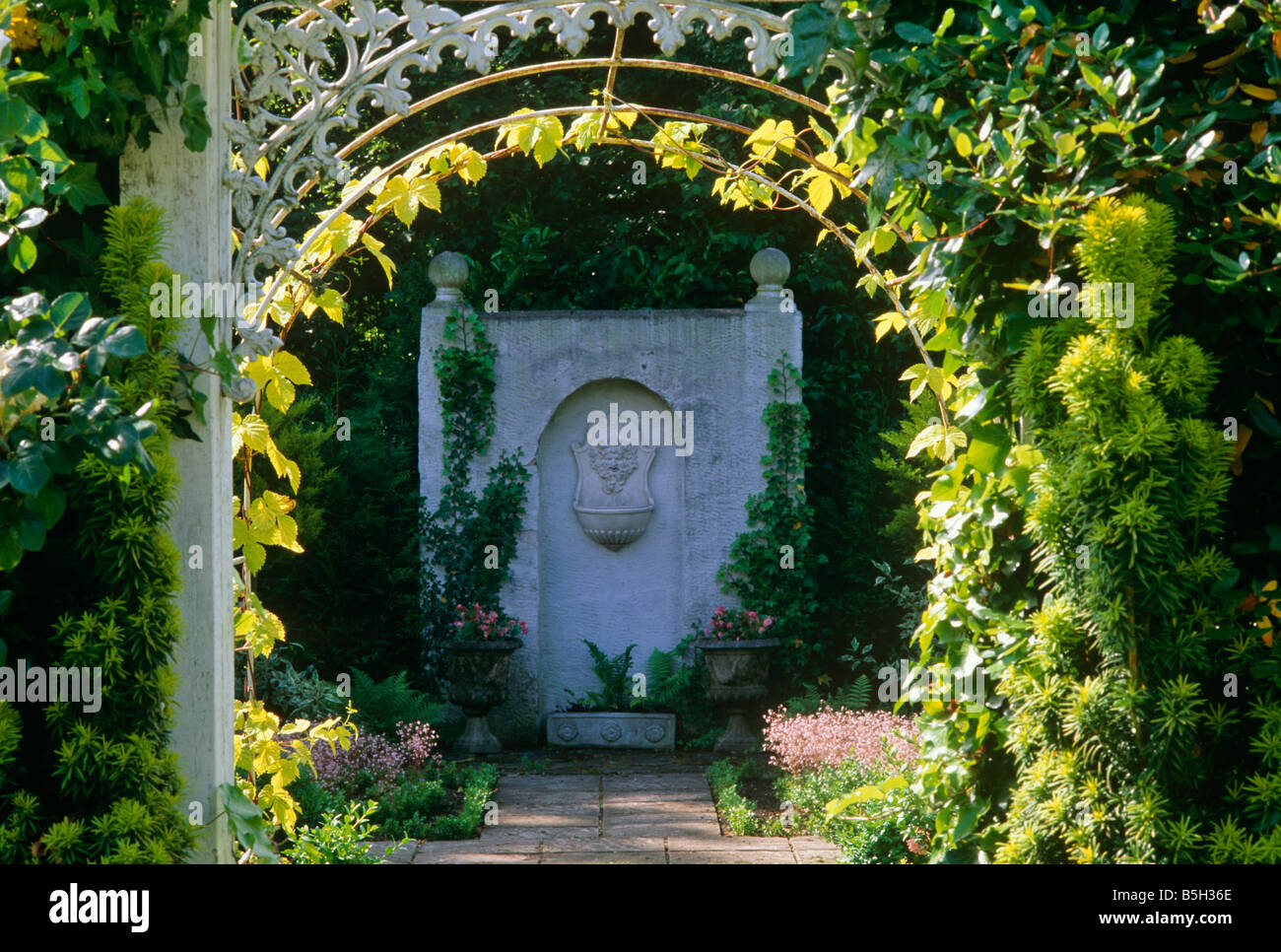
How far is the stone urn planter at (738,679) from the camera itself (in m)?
6.87

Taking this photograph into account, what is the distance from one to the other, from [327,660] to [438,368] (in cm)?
191

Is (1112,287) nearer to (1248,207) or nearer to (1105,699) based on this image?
(1248,207)

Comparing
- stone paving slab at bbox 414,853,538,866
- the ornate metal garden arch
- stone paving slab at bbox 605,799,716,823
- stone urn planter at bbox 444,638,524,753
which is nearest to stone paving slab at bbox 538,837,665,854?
stone paving slab at bbox 414,853,538,866

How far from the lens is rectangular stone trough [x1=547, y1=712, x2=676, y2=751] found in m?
7.10

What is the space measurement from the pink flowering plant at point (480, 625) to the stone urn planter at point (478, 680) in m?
0.06

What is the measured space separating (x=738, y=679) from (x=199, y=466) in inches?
186

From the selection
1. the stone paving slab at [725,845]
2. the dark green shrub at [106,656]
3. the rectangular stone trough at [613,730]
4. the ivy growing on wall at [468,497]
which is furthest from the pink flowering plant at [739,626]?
the dark green shrub at [106,656]

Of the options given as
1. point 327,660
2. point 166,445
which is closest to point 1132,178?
point 166,445

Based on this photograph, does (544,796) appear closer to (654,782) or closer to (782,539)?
(654,782)

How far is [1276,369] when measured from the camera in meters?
2.20

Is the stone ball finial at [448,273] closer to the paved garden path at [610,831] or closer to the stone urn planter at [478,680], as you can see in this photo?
the stone urn planter at [478,680]

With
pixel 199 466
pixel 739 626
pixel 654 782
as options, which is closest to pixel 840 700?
pixel 739 626

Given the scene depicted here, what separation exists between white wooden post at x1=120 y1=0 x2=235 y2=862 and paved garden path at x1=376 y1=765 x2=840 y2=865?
7.67ft

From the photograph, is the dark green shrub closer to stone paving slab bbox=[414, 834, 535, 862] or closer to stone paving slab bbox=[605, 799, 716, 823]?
stone paving slab bbox=[414, 834, 535, 862]
